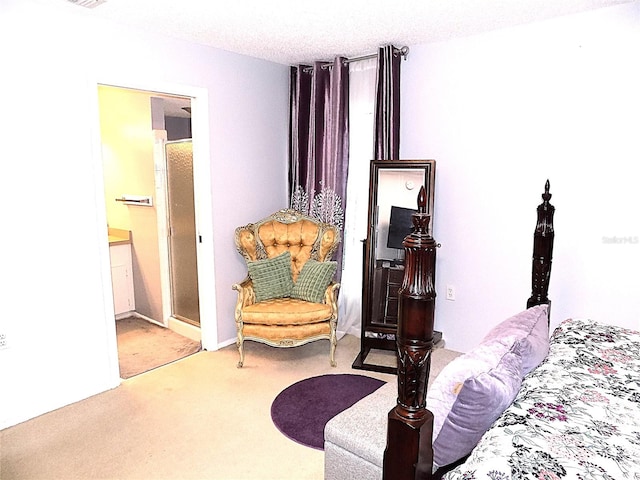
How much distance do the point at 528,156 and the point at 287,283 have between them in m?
2.02

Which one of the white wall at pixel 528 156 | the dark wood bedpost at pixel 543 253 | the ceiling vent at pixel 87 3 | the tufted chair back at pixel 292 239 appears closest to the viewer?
the ceiling vent at pixel 87 3

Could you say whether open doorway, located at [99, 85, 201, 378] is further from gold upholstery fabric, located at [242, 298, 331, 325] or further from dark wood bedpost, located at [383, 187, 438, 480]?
dark wood bedpost, located at [383, 187, 438, 480]

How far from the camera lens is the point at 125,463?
7.66 feet

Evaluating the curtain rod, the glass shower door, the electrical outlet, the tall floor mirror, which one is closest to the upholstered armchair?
the tall floor mirror

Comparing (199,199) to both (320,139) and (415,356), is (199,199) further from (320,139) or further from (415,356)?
(415,356)

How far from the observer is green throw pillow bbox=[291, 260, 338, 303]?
3.53m

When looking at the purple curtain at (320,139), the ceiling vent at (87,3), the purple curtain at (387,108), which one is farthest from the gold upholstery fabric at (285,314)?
the ceiling vent at (87,3)

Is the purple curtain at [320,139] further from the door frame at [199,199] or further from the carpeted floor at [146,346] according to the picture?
the carpeted floor at [146,346]

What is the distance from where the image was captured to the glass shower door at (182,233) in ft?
13.1

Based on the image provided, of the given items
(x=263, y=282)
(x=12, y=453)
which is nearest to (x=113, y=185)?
(x=263, y=282)

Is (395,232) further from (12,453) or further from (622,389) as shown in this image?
(12,453)

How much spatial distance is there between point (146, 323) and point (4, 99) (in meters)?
2.56

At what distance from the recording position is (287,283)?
3.66 m

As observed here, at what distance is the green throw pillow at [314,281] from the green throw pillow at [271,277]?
0.34 ft
